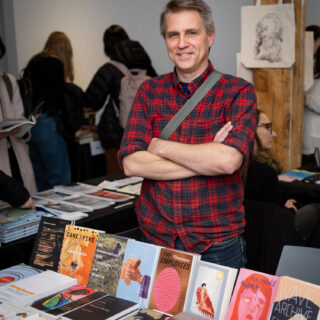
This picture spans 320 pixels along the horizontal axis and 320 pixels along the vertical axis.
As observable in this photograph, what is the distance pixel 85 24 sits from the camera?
6.59 m

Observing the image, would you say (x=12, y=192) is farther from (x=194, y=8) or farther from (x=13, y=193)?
(x=194, y=8)

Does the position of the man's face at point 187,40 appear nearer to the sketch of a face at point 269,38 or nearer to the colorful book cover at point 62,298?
the colorful book cover at point 62,298

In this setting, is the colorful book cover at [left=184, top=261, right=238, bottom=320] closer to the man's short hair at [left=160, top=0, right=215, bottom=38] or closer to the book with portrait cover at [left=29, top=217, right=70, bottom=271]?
the book with portrait cover at [left=29, top=217, right=70, bottom=271]

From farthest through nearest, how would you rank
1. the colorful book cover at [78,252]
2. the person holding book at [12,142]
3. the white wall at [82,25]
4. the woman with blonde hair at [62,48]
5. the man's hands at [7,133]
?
1. the white wall at [82,25]
2. the woman with blonde hair at [62,48]
3. the person holding book at [12,142]
4. the man's hands at [7,133]
5. the colorful book cover at [78,252]

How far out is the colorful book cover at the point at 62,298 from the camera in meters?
1.40

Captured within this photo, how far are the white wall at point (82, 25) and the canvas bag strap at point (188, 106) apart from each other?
4.19 meters

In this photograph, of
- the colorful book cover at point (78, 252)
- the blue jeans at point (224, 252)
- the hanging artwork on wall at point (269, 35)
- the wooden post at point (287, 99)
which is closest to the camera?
the colorful book cover at point (78, 252)

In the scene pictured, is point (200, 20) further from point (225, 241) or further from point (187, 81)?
point (225, 241)

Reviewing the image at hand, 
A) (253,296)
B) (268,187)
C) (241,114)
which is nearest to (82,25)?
(268,187)

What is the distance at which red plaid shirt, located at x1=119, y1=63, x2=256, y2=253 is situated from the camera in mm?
1739

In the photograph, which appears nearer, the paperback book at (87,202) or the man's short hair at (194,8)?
the man's short hair at (194,8)

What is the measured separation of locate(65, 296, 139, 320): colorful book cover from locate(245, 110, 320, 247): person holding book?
1.53 m

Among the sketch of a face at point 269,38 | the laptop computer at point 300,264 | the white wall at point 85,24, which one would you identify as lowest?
the laptop computer at point 300,264

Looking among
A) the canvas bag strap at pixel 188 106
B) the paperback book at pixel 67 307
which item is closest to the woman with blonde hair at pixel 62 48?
the canvas bag strap at pixel 188 106
